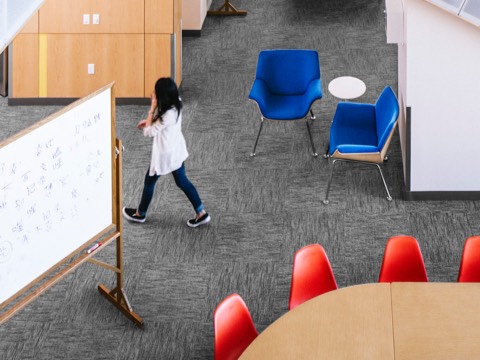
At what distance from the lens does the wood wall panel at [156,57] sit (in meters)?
9.44

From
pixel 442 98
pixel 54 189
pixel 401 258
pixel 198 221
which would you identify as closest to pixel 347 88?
pixel 442 98

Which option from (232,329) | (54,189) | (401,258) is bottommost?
(232,329)

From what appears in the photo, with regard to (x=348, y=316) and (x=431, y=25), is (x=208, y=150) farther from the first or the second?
(x=348, y=316)

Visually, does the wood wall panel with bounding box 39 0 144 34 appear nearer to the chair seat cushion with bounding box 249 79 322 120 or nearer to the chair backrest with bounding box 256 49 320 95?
the chair backrest with bounding box 256 49 320 95

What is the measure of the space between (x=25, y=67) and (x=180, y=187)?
3.32m

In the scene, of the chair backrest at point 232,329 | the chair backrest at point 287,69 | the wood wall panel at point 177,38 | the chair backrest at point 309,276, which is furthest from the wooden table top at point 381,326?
the wood wall panel at point 177,38

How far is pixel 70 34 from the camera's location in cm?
945

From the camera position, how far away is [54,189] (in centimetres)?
520

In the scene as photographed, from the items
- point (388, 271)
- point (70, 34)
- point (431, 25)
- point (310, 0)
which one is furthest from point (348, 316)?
point (310, 0)

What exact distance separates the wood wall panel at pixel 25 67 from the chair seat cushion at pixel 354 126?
11.9 ft

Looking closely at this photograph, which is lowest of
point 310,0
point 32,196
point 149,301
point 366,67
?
point 149,301

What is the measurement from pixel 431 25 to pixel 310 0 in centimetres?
605

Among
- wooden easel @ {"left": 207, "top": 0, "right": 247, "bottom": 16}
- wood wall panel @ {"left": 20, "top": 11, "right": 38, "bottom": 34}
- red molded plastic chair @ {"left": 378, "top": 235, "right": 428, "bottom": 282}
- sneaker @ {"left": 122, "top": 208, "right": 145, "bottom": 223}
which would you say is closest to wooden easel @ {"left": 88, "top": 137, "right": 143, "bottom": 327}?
sneaker @ {"left": 122, "top": 208, "right": 145, "bottom": 223}

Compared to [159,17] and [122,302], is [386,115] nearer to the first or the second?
[122,302]
